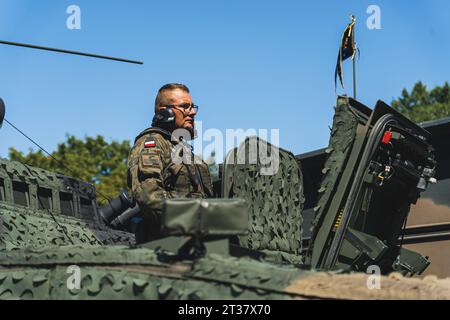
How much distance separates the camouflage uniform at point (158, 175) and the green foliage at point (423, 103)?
3151 centimetres

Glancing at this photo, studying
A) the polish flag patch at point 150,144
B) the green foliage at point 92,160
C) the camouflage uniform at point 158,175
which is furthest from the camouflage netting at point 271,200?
the green foliage at point 92,160

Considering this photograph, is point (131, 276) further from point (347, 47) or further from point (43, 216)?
point (347, 47)

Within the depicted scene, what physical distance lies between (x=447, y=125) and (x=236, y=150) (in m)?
3.48

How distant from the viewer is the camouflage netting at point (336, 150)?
4.56 meters

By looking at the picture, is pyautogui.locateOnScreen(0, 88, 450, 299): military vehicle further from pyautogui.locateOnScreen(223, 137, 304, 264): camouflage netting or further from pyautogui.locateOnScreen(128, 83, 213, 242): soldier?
pyautogui.locateOnScreen(128, 83, 213, 242): soldier

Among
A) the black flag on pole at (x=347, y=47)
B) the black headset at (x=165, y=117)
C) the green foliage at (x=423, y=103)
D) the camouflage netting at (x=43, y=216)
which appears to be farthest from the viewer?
the green foliage at (x=423, y=103)

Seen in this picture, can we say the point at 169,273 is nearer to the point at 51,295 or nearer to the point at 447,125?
the point at 51,295

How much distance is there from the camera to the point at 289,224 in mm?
5078

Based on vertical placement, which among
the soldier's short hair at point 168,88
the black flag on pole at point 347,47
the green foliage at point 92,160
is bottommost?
the green foliage at point 92,160

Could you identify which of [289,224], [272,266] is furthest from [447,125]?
[272,266]

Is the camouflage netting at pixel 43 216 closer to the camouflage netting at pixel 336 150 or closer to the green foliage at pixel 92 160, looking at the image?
the camouflage netting at pixel 336 150

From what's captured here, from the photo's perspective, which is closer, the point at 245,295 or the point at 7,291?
the point at 245,295

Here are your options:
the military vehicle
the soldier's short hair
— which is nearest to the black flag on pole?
the military vehicle

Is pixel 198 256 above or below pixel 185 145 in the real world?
below
